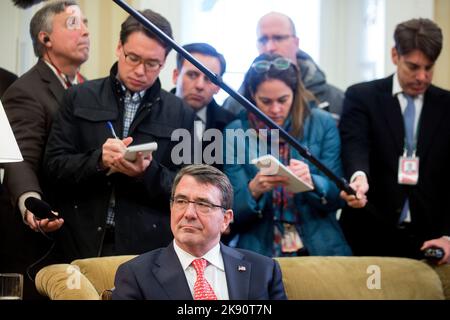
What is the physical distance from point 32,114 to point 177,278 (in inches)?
38.6

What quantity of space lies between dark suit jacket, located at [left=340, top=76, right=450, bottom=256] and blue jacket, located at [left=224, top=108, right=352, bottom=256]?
14cm

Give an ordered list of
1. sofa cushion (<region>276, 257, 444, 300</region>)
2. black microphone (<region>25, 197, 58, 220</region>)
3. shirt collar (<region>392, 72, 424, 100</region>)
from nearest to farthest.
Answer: black microphone (<region>25, 197, 58, 220</region>), sofa cushion (<region>276, 257, 444, 300</region>), shirt collar (<region>392, 72, 424, 100</region>)

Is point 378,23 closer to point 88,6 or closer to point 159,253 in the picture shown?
point 88,6

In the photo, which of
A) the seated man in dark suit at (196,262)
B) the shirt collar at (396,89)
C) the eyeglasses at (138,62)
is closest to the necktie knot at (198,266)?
the seated man in dark suit at (196,262)

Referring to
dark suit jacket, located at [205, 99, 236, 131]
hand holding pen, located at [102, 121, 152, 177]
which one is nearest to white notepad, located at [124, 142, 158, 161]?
hand holding pen, located at [102, 121, 152, 177]

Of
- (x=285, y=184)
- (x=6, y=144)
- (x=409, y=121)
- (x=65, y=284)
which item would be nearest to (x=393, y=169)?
(x=409, y=121)

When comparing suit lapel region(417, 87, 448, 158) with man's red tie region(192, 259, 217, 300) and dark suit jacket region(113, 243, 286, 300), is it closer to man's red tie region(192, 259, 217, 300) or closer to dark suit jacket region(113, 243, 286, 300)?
dark suit jacket region(113, 243, 286, 300)

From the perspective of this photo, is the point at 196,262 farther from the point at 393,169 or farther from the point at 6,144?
the point at 393,169

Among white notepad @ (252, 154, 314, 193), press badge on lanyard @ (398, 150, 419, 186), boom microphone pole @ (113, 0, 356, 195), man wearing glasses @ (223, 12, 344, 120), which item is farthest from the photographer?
man wearing glasses @ (223, 12, 344, 120)

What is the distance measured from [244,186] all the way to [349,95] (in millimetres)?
709

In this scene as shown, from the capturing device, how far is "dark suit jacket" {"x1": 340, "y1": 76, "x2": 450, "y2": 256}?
3.86 meters

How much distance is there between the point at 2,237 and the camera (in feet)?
11.8

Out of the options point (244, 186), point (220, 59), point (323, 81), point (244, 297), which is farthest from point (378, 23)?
point (244, 297)

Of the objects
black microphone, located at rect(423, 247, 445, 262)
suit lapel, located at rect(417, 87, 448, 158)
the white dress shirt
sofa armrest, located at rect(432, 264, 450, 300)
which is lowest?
sofa armrest, located at rect(432, 264, 450, 300)
